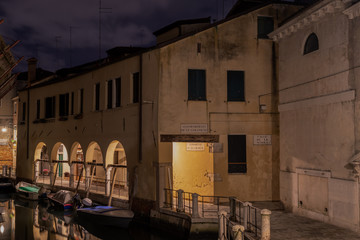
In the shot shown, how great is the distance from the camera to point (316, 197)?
1553cm

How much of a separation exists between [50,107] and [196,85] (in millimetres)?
15254

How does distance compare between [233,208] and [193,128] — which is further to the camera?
[193,128]

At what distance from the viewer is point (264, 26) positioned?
20078 mm

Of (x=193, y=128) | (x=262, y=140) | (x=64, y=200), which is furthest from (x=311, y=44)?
(x=64, y=200)

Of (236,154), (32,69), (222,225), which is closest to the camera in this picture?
(222,225)

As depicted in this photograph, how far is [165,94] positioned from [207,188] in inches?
199

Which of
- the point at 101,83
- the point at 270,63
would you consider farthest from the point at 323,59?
the point at 101,83

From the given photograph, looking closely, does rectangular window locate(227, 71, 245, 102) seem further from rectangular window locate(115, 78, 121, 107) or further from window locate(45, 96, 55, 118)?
window locate(45, 96, 55, 118)

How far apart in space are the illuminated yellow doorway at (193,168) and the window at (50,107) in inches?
518

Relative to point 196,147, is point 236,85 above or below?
above

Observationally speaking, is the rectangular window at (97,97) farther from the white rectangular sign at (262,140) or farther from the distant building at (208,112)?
the white rectangular sign at (262,140)

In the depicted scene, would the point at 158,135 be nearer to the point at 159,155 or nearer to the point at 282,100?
the point at 159,155

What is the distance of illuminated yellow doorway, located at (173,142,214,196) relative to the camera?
65.3 feet

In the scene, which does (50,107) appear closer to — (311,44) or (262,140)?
(262,140)
